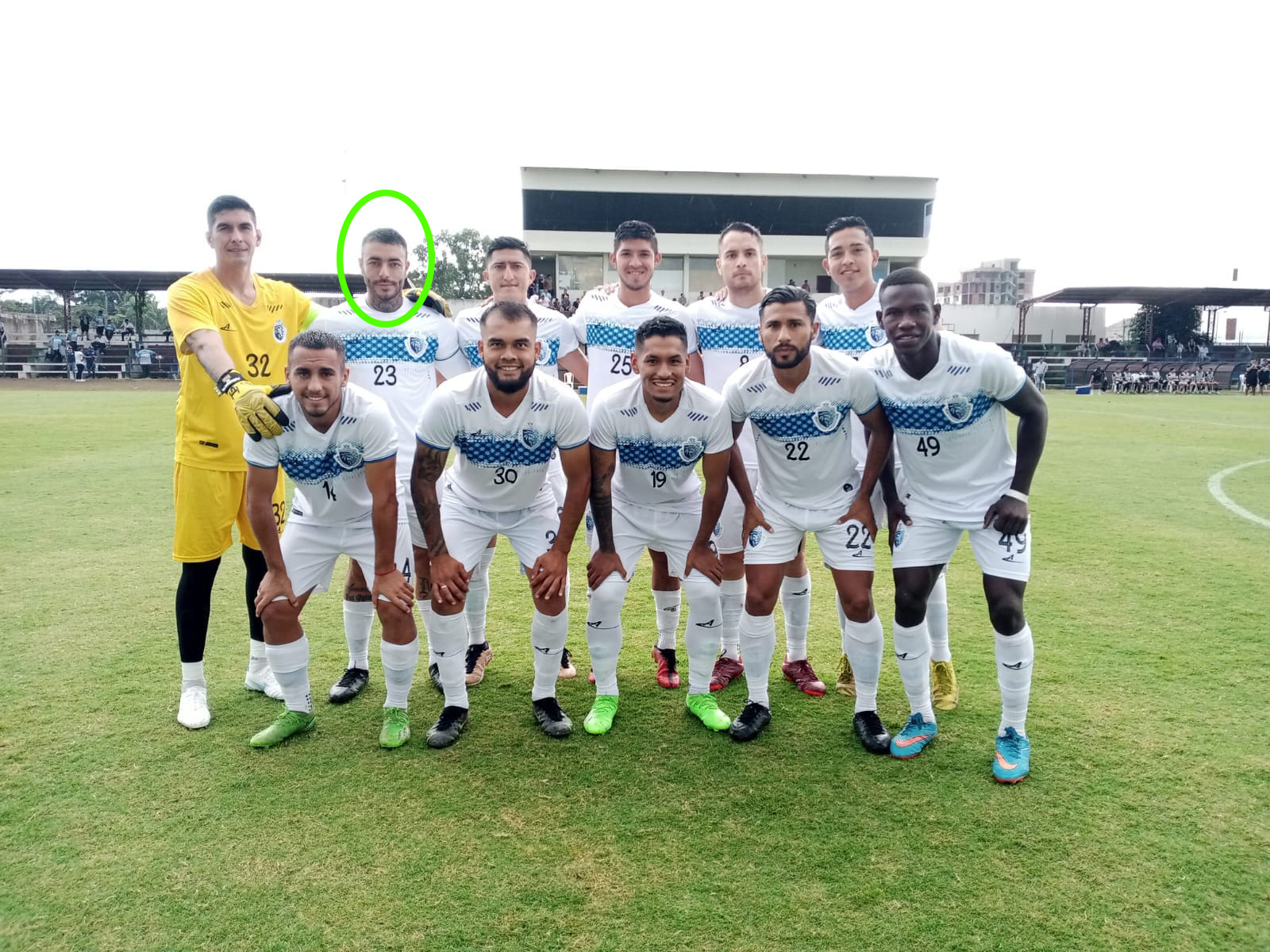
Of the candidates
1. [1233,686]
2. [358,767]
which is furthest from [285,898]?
[1233,686]

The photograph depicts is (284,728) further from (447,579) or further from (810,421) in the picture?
(810,421)

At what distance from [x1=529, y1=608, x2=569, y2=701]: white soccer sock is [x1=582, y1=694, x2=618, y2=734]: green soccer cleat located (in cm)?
25

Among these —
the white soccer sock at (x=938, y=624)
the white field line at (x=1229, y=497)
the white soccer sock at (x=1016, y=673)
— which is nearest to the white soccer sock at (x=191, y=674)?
the white soccer sock at (x=938, y=624)

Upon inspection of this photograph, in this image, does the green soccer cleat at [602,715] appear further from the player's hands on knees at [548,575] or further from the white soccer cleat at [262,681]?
the white soccer cleat at [262,681]

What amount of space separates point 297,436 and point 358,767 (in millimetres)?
1667

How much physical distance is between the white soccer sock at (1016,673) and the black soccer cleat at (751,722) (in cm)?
116

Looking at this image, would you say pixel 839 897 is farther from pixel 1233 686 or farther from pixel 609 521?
pixel 1233 686

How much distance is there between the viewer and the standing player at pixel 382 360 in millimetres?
4812

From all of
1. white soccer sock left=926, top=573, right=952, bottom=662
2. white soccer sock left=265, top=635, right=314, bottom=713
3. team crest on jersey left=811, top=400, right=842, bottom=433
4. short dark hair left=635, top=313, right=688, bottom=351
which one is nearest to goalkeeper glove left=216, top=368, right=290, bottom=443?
white soccer sock left=265, top=635, right=314, bottom=713

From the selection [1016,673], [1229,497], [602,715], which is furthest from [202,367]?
[1229,497]

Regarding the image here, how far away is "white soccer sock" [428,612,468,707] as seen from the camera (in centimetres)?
433

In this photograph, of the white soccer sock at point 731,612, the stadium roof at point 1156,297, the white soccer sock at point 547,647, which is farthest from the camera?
the stadium roof at point 1156,297

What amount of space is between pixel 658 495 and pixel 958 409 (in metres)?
1.63

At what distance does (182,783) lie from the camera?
147 inches
